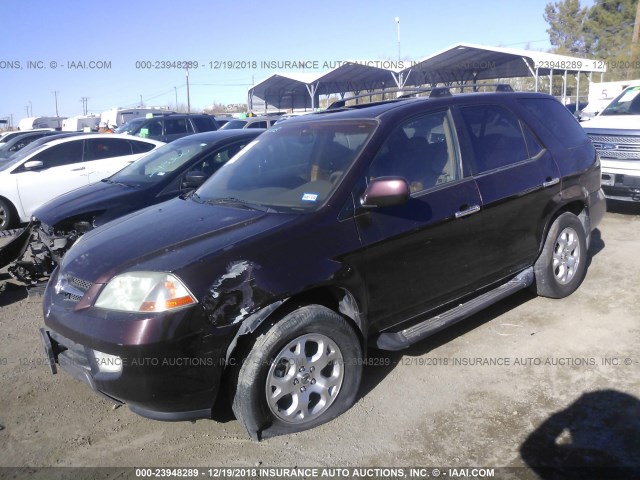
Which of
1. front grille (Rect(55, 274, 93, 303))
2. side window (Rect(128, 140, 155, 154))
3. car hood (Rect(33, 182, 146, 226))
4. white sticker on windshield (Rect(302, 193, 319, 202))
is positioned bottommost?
front grille (Rect(55, 274, 93, 303))

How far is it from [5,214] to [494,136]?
351 inches

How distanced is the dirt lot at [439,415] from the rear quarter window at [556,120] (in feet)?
5.29

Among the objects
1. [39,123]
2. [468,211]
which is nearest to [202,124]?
[468,211]

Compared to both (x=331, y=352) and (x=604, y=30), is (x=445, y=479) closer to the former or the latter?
(x=331, y=352)

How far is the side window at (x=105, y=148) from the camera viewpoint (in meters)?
10.2

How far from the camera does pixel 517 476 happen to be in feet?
9.25

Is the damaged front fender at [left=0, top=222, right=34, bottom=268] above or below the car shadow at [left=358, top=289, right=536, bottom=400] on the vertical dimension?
above

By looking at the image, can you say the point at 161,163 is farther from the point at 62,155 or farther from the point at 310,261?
the point at 310,261

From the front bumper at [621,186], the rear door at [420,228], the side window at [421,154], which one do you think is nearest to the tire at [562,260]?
the rear door at [420,228]

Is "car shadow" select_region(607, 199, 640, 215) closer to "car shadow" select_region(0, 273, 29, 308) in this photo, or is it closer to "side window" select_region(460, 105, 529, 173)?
"side window" select_region(460, 105, 529, 173)

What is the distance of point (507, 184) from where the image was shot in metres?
4.31

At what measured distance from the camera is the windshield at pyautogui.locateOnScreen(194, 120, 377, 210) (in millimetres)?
3604

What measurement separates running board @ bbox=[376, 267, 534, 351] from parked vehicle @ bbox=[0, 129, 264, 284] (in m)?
3.05

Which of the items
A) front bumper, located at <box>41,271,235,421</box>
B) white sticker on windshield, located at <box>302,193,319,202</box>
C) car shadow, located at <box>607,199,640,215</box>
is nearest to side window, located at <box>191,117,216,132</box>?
car shadow, located at <box>607,199,640,215</box>
